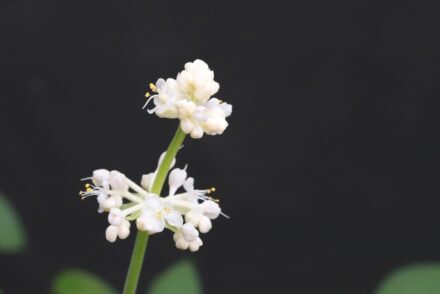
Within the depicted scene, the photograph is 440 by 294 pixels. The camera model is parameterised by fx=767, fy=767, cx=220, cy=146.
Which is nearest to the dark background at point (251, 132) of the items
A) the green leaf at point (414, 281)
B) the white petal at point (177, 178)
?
the green leaf at point (414, 281)

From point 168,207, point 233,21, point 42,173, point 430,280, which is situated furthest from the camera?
point 42,173

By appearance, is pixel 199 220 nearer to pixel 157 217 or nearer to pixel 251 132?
pixel 157 217

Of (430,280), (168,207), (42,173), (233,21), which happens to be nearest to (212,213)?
(168,207)

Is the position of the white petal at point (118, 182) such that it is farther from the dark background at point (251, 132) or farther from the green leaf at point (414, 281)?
the dark background at point (251, 132)

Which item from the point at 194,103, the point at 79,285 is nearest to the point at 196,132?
the point at 194,103

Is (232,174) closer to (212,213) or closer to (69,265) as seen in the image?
(69,265)

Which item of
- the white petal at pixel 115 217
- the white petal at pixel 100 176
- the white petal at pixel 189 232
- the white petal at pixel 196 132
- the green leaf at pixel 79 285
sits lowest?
the white petal at pixel 115 217

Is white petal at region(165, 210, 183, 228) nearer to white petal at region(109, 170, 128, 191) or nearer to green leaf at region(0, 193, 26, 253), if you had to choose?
white petal at region(109, 170, 128, 191)
